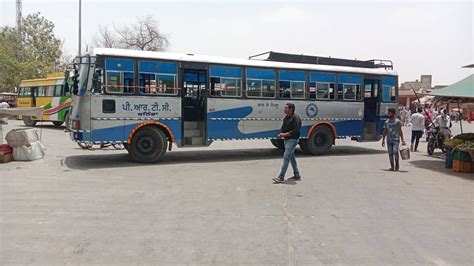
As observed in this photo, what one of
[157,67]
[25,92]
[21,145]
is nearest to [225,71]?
[157,67]

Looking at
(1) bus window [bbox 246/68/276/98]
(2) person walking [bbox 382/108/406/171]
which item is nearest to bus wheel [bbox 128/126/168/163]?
(1) bus window [bbox 246/68/276/98]

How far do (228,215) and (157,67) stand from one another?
6.43m

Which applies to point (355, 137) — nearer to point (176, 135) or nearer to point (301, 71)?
point (301, 71)

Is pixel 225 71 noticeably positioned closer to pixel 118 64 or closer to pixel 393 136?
pixel 118 64

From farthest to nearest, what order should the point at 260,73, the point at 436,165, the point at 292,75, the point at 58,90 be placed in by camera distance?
1. the point at 58,90
2. the point at 292,75
3. the point at 260,73
4. the point at 436,165

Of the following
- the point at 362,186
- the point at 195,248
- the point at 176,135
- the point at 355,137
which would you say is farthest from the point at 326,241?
the point at 355,137

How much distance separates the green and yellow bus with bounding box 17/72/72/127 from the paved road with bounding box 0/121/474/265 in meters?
13.0

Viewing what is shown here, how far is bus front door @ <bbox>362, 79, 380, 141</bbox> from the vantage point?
1560 cm

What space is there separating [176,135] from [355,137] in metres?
7.02

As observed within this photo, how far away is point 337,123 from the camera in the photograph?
14.9m

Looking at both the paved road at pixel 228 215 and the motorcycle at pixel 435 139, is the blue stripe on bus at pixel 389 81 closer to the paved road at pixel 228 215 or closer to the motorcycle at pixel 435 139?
the motorcycle at pixel 435 139

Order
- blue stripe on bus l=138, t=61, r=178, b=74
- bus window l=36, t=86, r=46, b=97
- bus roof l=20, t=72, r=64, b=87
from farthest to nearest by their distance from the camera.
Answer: bus window l=36, t=86, r=46, b=97 < bus roof l=20, t=72, r=64, b=87 < blue stripe on bus l=138, t=61, r=178, b=74

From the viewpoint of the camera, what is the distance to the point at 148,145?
1177cm

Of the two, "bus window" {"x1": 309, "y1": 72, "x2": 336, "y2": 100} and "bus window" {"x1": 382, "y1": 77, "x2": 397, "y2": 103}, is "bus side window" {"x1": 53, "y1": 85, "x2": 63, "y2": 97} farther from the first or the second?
"bus window" {"x1": 382, "y1": 77, "x2": 397, "y2": 103}
